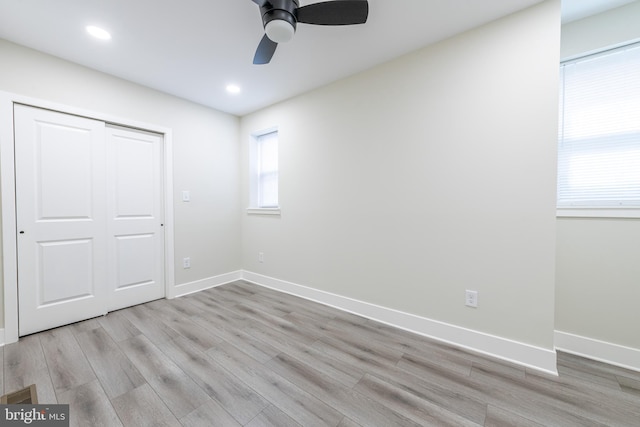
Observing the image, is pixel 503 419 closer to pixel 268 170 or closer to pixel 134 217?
pixel 268 170

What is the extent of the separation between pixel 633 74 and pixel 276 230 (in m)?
3.49

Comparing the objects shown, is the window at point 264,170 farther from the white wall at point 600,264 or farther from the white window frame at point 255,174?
the white wall at point 600,264

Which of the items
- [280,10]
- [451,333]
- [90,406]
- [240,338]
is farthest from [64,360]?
[451,333]

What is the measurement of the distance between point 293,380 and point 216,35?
2.66 m

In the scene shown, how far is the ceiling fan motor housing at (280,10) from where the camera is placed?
4.54ft

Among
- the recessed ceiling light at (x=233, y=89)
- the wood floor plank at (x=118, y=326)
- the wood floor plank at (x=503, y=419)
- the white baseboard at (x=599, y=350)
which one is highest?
the recessed ceiling light at (x=233, y=89)

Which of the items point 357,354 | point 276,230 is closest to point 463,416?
point 357,354

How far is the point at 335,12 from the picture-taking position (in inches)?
56.6

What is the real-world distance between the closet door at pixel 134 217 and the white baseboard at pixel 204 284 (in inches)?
7.2

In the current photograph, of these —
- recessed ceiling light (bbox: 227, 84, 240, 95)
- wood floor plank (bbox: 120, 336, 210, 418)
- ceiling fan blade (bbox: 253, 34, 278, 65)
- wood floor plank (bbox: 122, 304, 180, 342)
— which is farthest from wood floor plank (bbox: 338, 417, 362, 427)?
recessed ceiling light (bbox: 227, 84, 240, 95)

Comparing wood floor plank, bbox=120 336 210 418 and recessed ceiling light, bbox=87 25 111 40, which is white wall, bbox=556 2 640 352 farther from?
recessed ceiling light, bbox=87 25 111 40

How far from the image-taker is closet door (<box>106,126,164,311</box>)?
2.61 metres

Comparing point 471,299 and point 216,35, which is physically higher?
point 216,35

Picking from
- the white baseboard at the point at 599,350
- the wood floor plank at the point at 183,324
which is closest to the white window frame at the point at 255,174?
the wood floor plank at the point at 183,324
